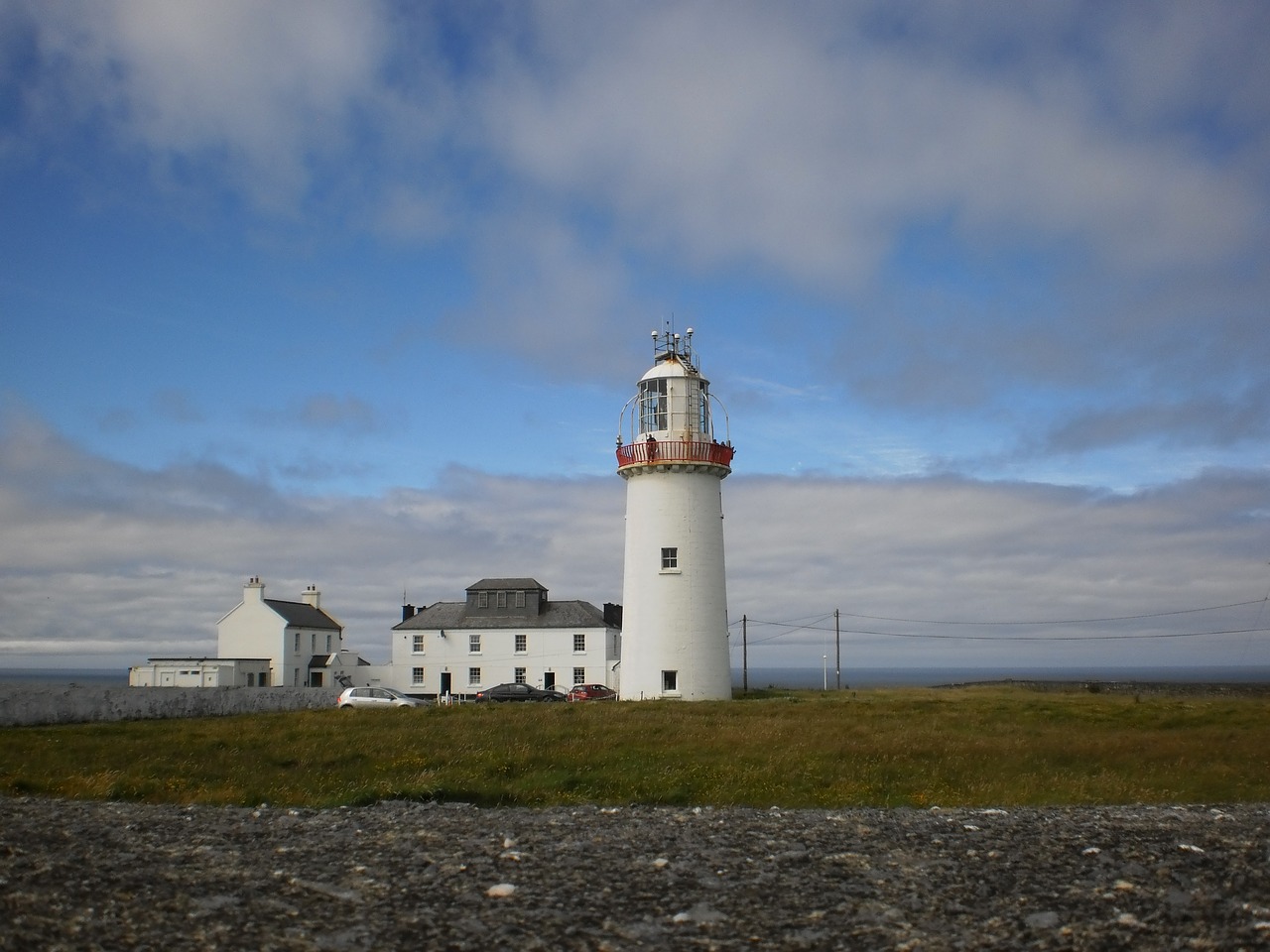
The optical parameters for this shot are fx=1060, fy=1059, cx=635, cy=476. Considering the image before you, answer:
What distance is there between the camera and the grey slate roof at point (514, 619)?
60375mm

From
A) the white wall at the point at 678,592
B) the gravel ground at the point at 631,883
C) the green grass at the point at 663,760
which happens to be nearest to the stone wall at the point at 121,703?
the green grass at the point at 663,760

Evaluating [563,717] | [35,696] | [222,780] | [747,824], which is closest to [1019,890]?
[747,824]

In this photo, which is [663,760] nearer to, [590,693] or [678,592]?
[678,592]

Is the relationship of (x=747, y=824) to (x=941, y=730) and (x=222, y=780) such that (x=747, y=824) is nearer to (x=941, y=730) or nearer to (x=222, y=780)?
(x=222, y=780)

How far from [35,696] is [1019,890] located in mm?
34837

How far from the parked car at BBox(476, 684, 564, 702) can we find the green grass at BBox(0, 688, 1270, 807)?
19405 mm

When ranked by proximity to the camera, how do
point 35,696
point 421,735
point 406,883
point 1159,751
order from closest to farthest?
1. point 406,883
2. point 1159,751
3. point 421,735
4. point 35,696

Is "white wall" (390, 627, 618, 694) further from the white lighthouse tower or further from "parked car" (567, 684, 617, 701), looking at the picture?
the white lighthouse tower

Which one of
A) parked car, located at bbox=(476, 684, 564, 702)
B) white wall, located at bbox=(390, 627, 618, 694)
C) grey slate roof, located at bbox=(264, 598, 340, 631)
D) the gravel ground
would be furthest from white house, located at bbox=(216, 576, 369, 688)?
the gravel ground

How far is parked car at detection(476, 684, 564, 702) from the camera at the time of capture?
173 feet

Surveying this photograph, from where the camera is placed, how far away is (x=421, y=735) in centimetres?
2722

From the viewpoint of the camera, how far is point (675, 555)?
137 ft

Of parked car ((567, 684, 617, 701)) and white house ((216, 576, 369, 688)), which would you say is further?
white house ((216, 576, 369, 688))

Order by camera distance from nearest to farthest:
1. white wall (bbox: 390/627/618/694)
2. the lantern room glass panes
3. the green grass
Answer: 1. the green grass
2. the lantern room glass panes
3. white wall (bbox: 390/627/618/694)
